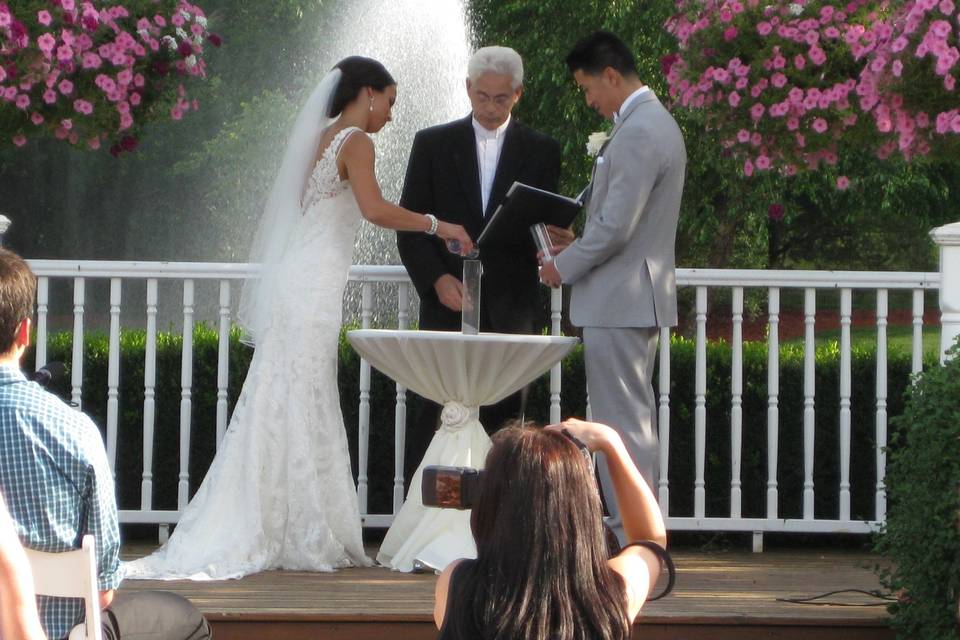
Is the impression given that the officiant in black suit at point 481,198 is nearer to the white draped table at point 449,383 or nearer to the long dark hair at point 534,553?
the white draped table at point 449,383

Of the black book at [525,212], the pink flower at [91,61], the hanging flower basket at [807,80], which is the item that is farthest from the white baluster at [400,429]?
the pink flower at [91,61]

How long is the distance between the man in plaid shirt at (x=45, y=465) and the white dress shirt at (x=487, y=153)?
9.32ft

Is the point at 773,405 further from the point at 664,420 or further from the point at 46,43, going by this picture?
the point at 46,43

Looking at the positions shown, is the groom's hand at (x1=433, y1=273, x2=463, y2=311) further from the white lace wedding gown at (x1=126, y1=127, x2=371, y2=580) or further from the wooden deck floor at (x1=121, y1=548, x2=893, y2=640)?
the wooden deck floor at (x1=121, y1=548, x2=893, y2=640)

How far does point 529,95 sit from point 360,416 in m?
10.7

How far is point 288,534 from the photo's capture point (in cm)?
506

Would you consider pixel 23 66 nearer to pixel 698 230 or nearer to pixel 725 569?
pixel 725 569

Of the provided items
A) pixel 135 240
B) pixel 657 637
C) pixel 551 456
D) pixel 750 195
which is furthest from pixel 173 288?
pixel 551 456

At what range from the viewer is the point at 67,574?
2281 mm

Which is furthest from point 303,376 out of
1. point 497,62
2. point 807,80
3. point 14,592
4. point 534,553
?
point 14,592

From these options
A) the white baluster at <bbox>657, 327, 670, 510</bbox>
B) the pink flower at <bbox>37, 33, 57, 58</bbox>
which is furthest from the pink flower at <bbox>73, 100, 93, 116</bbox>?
the white baluster at <bbox>657, 327, 670, 510</bbox>

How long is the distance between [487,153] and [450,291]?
0.56 m

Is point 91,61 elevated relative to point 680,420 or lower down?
elevated

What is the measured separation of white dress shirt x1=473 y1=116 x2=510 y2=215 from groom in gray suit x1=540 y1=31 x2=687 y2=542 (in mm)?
641
